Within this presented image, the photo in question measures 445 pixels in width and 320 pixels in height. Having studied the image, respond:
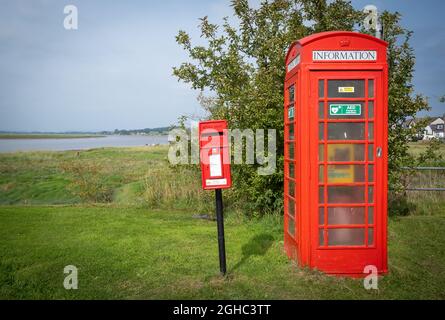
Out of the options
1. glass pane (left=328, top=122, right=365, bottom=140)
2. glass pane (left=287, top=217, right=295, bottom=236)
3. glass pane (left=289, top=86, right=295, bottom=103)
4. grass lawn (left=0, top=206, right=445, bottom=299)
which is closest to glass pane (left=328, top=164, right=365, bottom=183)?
glass pane (left=328, top=122, right=365, bottom=140)

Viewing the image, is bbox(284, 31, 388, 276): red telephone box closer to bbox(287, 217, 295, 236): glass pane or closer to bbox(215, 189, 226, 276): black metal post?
bbox(287, 217, 295, 236): glass pane

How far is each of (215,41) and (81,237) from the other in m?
6.24

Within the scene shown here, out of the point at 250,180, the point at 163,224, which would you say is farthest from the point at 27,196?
the point at 250,180

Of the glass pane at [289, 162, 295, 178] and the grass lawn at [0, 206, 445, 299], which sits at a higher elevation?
the glass pane at [289, 162, 295, 178]

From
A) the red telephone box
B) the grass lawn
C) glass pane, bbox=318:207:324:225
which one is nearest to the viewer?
the grass lawn

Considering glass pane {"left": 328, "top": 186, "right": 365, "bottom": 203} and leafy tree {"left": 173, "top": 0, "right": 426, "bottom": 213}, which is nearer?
glass pane {"left": 328, "top": 186, "right": 365, "bottom": 203}

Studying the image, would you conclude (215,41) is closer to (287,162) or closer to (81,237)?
(287,162)

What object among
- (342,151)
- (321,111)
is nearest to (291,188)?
(342,151)

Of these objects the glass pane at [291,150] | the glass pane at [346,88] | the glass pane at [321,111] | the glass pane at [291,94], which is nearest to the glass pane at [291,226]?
the glass pane at [291,150]

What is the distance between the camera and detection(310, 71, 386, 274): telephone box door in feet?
17.1

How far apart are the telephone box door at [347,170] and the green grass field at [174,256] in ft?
1.44

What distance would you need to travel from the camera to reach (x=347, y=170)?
17.3 feet

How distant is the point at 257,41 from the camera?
10383 millimetres

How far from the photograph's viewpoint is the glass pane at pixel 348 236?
533 centimetres
